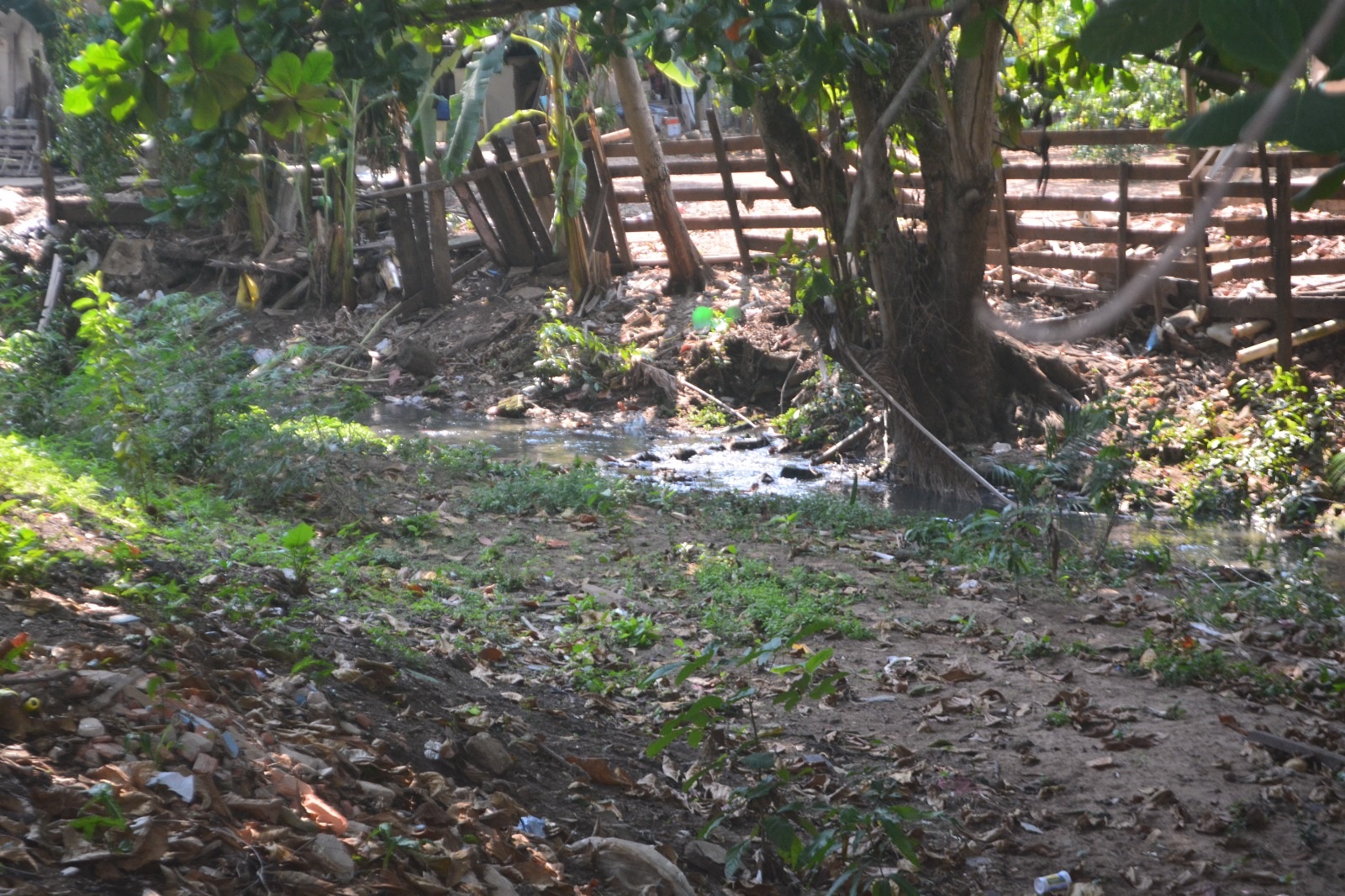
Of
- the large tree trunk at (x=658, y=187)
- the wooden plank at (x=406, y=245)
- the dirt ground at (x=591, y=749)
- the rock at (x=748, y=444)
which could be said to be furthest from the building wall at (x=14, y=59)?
the dirt ground at (x=591, y=749)

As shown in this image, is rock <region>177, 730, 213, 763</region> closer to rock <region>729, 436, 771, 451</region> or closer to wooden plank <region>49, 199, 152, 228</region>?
rock <region>729, 436, 771, 451</region>

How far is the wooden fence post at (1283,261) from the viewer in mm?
8031

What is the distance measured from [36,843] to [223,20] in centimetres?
220

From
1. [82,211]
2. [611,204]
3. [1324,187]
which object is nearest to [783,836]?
[1324,187]

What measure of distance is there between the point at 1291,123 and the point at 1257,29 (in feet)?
0.53

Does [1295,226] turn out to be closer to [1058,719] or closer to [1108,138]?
[1108,138]

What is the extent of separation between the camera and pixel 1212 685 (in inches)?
159

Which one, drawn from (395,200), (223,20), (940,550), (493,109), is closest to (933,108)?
(940,550)

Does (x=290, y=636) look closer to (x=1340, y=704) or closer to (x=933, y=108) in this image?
(x=1340, y=704)

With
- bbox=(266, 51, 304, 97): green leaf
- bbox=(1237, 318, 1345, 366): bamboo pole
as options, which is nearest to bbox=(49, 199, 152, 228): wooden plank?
bbox=(266, 51, 304, 97): green leaf

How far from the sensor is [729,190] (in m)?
11.8

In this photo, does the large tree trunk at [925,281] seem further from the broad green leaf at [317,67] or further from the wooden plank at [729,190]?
the broad green leaf at [317,67]

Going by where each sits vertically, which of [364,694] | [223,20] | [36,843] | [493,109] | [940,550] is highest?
[493,109]

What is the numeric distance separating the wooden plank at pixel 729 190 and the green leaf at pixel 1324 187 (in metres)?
9.44
